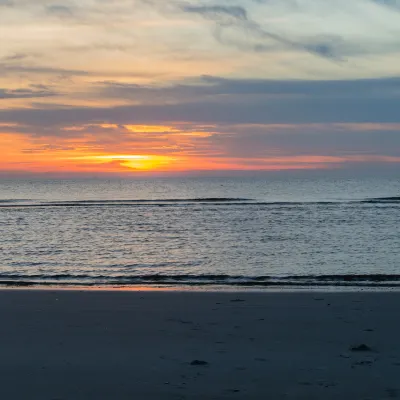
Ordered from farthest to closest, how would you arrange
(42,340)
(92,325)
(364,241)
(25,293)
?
(364,241) → (25,293) → (92,325) → (42,340)

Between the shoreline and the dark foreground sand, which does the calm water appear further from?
the dark foreground sand

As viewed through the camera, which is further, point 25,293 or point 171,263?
point 171,263

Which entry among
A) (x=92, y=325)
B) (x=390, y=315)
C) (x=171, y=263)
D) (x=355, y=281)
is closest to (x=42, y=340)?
(x=92, y=325)

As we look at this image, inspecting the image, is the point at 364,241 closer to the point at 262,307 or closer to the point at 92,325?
the point at 262,307

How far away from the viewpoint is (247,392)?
6.85 m

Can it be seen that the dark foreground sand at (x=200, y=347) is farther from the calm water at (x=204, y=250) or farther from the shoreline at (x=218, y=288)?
the calm water at (x=204, y=250)

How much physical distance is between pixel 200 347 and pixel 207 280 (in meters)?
8.59

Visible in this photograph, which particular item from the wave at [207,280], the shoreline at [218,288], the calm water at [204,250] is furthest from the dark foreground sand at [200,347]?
the calm water at [204,250]

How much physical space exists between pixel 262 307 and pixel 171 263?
382 inches

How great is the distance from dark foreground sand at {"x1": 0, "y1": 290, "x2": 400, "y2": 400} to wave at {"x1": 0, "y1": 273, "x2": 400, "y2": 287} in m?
2.90

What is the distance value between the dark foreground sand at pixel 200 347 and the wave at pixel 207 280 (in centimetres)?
290

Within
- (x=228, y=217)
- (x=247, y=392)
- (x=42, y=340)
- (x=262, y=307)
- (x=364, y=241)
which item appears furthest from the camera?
(x=228, y=217)

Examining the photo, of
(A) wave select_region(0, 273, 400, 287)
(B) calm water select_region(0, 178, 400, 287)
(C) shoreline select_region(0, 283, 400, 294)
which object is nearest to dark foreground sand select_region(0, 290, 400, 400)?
(C) shoreline select_region(0, 283, 400, 294)

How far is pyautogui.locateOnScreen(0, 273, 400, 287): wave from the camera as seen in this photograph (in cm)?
1648
